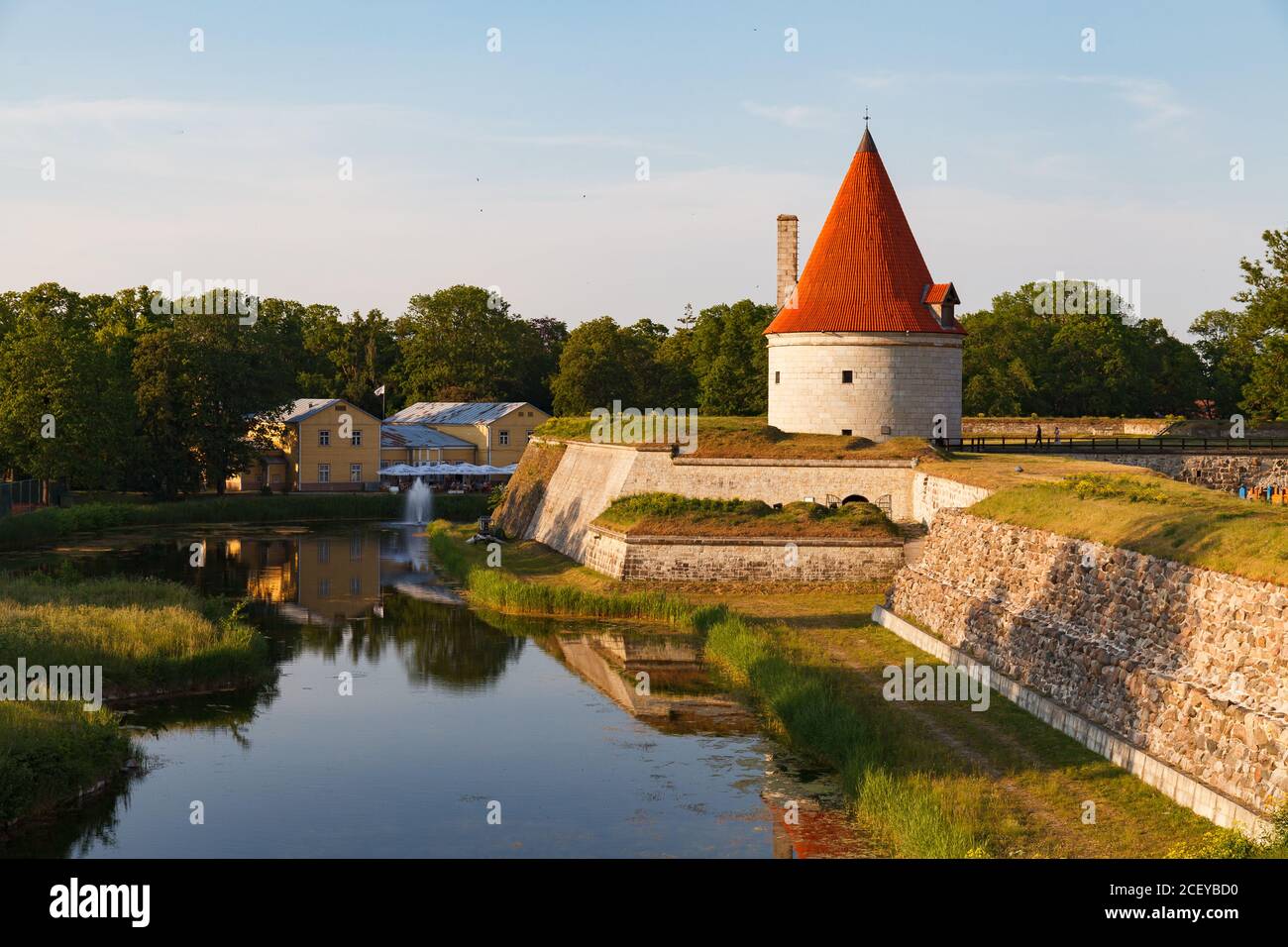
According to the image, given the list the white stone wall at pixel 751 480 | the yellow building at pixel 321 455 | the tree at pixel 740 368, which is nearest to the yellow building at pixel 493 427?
the yellow building at pixel 321 455

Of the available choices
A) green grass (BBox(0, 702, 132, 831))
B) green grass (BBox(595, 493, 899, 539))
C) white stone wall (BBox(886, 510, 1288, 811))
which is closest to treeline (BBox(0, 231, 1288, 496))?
green grass (BBox(595, 493, 899, 539))

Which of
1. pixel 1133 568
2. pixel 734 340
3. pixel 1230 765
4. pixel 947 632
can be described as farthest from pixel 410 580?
pixel 734 340

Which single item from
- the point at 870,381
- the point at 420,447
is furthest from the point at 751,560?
the point at 420,447

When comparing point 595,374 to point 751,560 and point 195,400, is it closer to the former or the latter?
point 195,400

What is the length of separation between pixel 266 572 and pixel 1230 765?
1390 inches

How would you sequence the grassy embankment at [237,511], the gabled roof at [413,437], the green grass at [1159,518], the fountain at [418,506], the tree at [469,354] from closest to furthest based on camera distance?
1. the green grass at [1159,518]
2. the grassy embankment at [237,511]
3. the fountain at [418,506]
4. the gabled roof at [413,437]
5. the tree at [469,354]

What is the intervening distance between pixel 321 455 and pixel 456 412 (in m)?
12.1

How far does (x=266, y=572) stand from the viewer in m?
46.0

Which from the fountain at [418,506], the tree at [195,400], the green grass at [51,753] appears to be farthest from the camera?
the fountain at [418,506]

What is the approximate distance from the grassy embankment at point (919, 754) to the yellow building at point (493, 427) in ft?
164

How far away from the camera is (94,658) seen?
2556 cm

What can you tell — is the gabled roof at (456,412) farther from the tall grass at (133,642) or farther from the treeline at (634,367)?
the tall grass at (133,642)

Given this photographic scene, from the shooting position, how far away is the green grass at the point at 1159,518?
18.9 metres

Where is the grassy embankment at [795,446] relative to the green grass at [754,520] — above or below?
above
